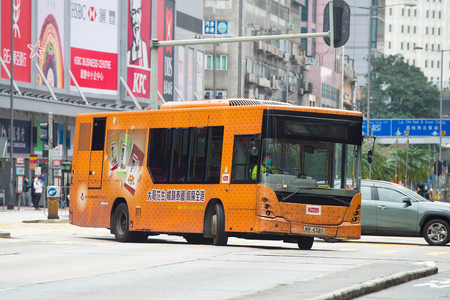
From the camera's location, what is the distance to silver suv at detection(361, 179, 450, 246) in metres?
25.0

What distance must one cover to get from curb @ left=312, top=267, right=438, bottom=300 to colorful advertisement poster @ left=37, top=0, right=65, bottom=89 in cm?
4155

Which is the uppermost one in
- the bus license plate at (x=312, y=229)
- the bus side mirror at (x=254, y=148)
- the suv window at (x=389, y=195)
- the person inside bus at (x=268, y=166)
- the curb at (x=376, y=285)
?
the bus side mirror at (x=254, y=148)

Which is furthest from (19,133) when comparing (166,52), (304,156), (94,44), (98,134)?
(304,156)

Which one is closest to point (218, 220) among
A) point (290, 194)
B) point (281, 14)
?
point (290, 194)

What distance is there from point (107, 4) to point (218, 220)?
4247cm

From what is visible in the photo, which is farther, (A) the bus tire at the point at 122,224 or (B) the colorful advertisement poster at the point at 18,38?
(B) the colorful advertisement poster at the point at 18,38

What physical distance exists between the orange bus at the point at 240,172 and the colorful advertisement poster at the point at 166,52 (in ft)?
153

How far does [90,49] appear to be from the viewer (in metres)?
58.9

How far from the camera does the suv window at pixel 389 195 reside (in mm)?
25547

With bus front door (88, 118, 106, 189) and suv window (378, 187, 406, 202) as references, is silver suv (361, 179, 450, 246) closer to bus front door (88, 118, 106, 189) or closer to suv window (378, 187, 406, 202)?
suv window (378, 187, 406, 202)

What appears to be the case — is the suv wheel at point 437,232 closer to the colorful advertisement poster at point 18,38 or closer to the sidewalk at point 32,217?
the sidewalk at point 32,217

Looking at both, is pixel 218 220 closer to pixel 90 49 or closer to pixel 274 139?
pixel 274 139

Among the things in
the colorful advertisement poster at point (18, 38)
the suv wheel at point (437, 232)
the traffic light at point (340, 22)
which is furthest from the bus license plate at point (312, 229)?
the colorful advertisement poster at point (18, 38)

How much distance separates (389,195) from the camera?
84.2 ft
